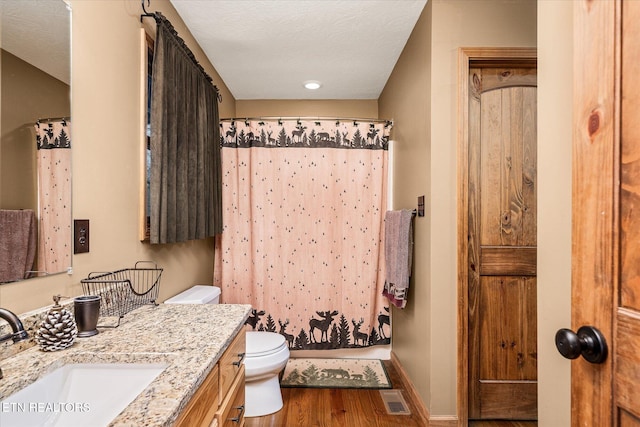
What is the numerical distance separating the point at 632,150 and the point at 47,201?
1.48m

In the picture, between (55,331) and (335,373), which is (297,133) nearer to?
(335,373)

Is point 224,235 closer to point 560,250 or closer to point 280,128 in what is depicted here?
point 280,128

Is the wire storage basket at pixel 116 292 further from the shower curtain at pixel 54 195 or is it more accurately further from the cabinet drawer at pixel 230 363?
the cabinet drawer at pixel 230 363

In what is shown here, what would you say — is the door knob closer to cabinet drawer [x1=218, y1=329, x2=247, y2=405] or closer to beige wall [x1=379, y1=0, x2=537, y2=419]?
cabinet drawer [x1=218, y1=329, x2=247, y2=405]

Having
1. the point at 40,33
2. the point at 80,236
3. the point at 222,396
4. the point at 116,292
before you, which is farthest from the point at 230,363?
the point at 40,33

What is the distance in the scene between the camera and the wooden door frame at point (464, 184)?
1978mm

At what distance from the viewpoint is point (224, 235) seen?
2895 millimetres

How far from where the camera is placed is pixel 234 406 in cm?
129

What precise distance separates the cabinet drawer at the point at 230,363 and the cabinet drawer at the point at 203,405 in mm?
41

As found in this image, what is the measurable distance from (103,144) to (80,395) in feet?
3.09

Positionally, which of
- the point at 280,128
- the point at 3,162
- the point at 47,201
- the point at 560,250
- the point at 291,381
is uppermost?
the point at 280,128

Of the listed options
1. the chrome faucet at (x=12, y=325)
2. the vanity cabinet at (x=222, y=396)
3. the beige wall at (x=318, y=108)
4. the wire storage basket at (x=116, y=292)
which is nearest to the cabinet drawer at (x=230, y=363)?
the vanity cabinet at (x=222, y=396)

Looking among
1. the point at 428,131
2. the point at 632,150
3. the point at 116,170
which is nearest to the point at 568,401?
the point at 632,150

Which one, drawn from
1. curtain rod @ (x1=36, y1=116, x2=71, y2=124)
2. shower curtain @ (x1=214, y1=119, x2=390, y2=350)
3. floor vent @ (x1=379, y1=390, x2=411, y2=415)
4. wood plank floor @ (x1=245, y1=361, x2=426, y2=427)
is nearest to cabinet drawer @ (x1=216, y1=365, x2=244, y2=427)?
wood plank floor @ (x1=245, y1=361, x2=426, y2=427)
